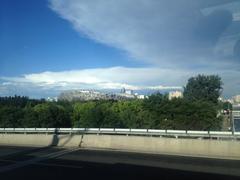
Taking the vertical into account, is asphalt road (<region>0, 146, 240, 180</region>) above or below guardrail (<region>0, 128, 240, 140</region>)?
below

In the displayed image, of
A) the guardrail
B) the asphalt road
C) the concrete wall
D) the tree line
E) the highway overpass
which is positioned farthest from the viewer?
the tree line

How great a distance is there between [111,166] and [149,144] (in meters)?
5.56

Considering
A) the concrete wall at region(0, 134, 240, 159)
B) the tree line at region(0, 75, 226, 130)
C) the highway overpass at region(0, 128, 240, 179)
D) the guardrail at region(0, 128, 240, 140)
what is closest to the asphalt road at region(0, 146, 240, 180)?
the highway overpass at region(0, 128, 240, 179)

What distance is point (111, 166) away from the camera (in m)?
16.3

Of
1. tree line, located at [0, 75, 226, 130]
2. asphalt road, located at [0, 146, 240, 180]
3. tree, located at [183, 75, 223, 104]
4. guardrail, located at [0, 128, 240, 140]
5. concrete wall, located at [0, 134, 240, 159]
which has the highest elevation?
tree, located at [183, 75, 223, 104]

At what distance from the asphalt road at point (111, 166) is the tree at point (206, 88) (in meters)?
94.0

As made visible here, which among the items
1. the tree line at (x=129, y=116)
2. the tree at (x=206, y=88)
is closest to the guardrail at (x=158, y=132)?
the tree line at (x=129, y=116)

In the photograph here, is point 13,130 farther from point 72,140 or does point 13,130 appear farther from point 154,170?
point 154,170

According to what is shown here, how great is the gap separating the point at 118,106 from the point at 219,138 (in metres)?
72.3

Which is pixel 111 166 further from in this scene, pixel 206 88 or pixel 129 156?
pixel 206 88

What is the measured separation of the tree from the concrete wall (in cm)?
8844

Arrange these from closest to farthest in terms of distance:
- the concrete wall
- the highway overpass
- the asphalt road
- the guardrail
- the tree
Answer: the asphalt road → the highway overpass → the concrete wall → the guardrail → the tree

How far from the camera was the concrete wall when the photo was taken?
19125 mm

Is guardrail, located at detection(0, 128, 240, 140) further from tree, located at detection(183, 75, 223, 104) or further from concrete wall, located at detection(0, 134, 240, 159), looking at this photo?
tree, located at detection(183, 75, 223, 104)
